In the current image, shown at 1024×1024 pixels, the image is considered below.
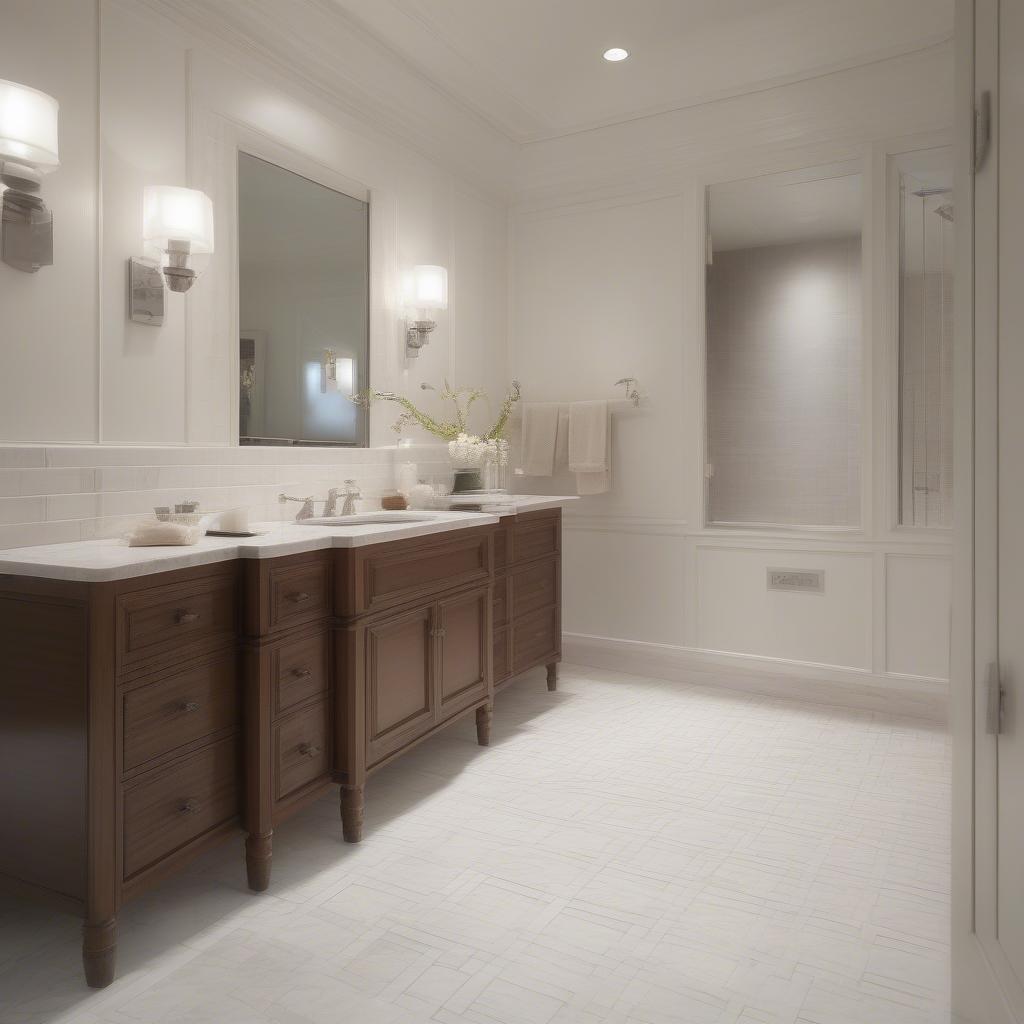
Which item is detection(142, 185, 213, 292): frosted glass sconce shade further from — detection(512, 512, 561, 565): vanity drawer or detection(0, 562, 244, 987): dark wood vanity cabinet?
detection(512, 512, 561, 565): vanity drawer

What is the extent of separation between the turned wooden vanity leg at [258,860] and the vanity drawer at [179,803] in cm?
9

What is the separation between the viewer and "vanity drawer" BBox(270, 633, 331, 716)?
2135 mm

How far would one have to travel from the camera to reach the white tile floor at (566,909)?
5.42ft

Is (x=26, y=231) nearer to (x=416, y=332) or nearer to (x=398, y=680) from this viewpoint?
(x=398, y=680)

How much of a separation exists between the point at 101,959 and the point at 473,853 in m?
0.95

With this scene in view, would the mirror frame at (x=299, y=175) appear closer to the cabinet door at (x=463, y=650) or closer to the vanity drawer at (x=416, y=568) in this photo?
the vanity drawer at (x=416, y=568)

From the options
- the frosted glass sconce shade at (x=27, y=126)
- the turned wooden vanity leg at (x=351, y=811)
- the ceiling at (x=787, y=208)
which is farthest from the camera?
the ceiling at (x=787, y=208)

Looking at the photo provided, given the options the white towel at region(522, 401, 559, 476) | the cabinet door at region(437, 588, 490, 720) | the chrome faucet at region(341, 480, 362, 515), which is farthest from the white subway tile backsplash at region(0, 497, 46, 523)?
the white towel at region(522, 401, 559, 476)

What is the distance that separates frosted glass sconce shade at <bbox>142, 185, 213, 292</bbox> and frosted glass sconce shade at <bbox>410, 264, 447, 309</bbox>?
1.24 meters

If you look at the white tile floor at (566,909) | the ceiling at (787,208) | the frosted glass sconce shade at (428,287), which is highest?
the ceiling at (787,208)

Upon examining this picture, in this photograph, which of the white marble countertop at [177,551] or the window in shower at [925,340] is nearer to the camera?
the white marble countertop at [177,551]

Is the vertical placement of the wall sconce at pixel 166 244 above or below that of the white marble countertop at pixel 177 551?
above

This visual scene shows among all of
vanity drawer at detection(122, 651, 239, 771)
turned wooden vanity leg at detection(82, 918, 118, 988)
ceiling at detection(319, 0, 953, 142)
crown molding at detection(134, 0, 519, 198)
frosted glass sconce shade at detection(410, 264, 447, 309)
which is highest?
ceiling at detection(319, 0, 953, 142)

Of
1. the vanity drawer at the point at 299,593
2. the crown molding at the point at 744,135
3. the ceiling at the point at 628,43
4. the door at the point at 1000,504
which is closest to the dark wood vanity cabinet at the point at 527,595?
the vanity drawer at the point at 299,593
